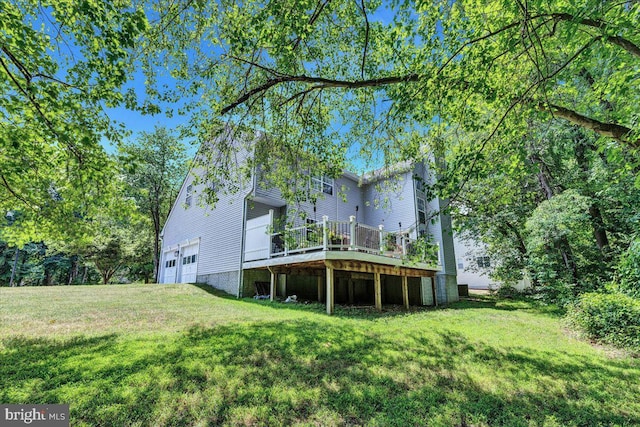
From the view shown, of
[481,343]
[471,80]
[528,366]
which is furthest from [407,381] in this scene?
[471,80]

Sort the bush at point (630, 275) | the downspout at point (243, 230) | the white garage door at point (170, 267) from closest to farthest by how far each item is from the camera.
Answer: the bush at point (630, 275) < the downspout at point (243, 230) < the white garage door at point (170, 267)

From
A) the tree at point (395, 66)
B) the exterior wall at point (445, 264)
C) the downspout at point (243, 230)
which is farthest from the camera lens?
the exterior wall at point (445, 264)

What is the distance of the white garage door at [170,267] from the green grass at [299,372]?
9.36 metres

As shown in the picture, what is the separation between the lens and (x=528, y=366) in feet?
15.9

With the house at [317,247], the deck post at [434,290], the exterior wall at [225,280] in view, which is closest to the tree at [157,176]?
the house at [317,247]

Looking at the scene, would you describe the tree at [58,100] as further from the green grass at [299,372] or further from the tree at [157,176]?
the tree at [157,176]

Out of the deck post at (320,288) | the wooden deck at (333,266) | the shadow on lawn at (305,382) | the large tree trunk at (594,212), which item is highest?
the large tree trunk at (594,212)

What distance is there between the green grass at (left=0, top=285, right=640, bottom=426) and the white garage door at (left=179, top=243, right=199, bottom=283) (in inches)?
294

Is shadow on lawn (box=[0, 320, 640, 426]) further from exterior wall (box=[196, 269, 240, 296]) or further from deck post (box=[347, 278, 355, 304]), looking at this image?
deck post (box=[347, 278, 355, 304])

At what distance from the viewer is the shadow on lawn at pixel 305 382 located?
10.2 feet

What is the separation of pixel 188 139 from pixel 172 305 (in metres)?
4.69

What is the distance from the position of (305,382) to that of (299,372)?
0.94ft

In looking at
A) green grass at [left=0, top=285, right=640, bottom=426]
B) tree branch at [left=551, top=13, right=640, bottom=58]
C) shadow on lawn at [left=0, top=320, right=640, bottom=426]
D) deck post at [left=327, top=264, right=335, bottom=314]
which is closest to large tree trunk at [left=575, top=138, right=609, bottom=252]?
green grass at [left=0, top=285, right=640, bottom=426]

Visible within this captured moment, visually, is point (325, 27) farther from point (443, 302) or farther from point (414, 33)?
point (443, 302)
